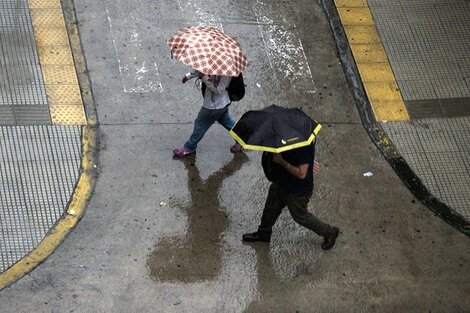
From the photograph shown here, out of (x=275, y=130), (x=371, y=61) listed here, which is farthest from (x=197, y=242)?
(x=371, y=61)

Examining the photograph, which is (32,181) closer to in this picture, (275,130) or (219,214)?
(219,214)

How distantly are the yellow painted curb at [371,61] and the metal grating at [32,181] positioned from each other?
3.50 meters

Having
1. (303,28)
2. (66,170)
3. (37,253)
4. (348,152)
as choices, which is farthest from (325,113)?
(37,253)

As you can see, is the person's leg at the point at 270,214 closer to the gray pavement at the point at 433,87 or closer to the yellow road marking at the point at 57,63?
the gray pavement at the point at 433,87

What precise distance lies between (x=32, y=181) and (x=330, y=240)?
3047mm

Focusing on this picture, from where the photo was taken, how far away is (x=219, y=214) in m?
9.47

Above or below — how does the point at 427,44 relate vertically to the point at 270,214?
below

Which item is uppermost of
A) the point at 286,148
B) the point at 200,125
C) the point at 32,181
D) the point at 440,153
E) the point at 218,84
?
the point at 286,148

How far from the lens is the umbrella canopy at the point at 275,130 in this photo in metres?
7.91

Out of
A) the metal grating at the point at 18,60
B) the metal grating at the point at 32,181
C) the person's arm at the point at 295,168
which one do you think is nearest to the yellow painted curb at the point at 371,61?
the person's arm at the point at 295,168

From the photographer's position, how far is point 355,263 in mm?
9180

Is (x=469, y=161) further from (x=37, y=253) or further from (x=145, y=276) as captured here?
(x=37, y=253)

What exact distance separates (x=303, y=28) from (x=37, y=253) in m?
4.71

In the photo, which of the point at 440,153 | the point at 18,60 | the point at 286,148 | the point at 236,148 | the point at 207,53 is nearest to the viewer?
the point at 286,148
